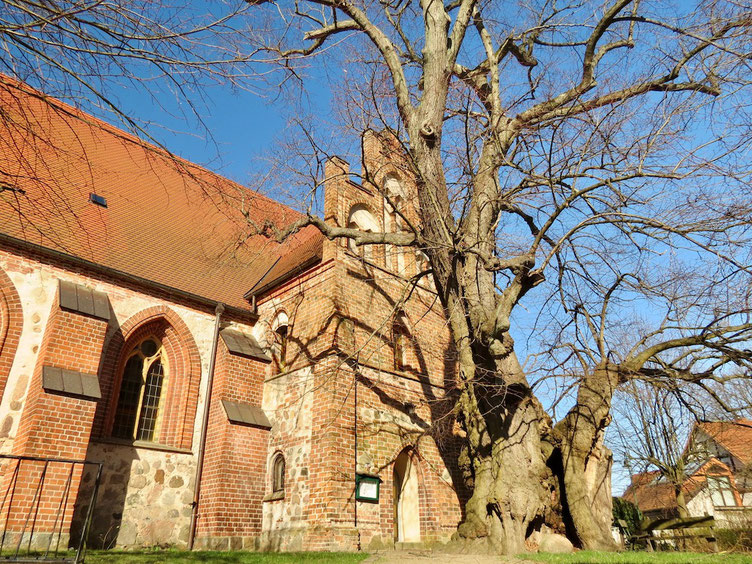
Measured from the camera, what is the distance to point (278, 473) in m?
10.4

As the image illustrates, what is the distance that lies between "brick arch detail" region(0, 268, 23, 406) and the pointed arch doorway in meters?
7.25

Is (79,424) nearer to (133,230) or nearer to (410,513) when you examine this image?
(133,230)

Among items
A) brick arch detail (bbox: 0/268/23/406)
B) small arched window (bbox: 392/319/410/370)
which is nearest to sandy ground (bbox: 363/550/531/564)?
small arched window (bbox: 392/319/410/370)

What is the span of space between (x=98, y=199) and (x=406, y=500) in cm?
962

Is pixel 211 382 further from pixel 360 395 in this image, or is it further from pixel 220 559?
pixel 220 559

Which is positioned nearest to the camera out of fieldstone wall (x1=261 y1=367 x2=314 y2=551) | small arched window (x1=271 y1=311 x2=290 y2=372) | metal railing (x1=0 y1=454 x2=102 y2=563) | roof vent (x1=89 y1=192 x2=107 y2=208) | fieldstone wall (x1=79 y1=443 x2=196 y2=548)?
metal railing (x1=0 y1=454 x2=102 y2=563)

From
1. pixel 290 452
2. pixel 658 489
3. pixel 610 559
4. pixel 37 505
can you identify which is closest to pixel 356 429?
pixel 290 452

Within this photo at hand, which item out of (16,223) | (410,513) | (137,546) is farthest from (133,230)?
(410,513)

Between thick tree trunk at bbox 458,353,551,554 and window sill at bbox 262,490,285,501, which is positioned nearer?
thick tree trunk at bbox 458,353,551,554

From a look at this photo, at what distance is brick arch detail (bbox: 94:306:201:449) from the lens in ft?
32.7

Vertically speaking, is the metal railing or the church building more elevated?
the church building

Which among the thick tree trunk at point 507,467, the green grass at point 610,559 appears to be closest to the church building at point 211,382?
the thick tree trunk at point 507,467

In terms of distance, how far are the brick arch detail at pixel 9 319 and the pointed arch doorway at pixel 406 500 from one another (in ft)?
23.8

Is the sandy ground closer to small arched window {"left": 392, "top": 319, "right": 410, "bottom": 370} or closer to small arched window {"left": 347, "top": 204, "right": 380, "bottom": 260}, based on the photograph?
small arched window {"left": 392, "top": 319, "right": 410, "bottom": 370}
